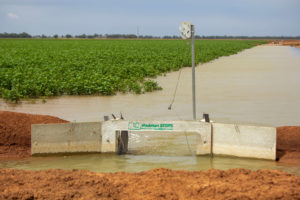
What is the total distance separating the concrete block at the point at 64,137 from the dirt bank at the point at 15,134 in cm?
38

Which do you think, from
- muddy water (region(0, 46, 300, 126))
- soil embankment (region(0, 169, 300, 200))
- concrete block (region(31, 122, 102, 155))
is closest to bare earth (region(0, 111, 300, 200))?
soil embankment (region(0, 169, 300, 200))

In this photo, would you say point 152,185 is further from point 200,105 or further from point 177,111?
point 200,105

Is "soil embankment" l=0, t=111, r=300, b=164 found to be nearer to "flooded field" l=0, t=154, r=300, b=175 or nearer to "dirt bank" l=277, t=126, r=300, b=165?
"dirt bank" l=277, t=126, r=300, b=165

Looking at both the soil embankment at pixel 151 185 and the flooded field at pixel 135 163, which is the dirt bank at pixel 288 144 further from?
the soil embankment at pixel 151 185

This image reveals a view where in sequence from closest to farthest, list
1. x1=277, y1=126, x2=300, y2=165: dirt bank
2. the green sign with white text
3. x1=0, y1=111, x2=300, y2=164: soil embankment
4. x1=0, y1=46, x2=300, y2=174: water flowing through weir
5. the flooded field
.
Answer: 1. the flooded field
2. x1=0, y1=46, x2=300, y2=174: water flowing through weir
3. x1=277, y1=126, x2=300, y2=165: dirt bank
4. the green sign with white text
5. x1=0, y1=111, x2=300, y2=164: soil embankment

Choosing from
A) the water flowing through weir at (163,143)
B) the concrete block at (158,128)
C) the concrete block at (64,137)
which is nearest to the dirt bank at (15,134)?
the concrete block at (64,137)

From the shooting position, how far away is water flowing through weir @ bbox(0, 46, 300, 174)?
6969 millimetres

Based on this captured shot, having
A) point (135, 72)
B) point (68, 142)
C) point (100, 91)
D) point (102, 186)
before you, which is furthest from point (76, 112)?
point (135, 72)

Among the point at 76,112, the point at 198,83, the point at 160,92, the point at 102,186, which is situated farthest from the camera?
the point at 198,83

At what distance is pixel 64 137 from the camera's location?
7.48 metres

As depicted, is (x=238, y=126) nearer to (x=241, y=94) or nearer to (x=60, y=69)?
(x=241, y=94)

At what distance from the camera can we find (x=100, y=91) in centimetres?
1520

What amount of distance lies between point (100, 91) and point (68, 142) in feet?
25.6

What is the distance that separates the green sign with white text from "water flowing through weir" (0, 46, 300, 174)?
0.53m
